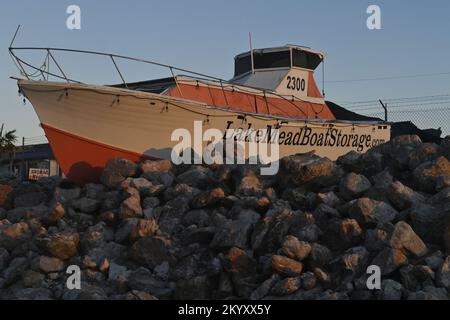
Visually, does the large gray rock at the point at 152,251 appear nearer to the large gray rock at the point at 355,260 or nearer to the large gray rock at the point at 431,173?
the large gray rock at the point at 355,260

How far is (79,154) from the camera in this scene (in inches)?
544

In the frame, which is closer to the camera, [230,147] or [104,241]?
[104,241]

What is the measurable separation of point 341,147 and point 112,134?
261 inches

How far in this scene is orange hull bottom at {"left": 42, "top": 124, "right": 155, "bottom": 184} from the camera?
1384cm

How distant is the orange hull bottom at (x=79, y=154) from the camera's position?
13.8m

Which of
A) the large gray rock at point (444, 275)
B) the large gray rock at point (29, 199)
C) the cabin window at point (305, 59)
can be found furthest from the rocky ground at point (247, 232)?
the cabin window at point (305, 59)

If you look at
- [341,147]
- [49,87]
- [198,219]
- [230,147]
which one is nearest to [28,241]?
[198,219]

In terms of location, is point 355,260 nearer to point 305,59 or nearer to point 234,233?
point 234,233

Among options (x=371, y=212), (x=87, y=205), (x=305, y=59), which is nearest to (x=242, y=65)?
(x=305, y=59)

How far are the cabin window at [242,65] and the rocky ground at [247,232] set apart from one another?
272 inches

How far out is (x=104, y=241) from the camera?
1052cm

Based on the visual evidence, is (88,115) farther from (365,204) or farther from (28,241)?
(365,204)

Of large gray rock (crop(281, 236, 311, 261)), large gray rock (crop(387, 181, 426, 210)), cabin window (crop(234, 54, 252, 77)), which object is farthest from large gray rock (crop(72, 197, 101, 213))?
cabin window (crop(234, 54, 252, 77))
